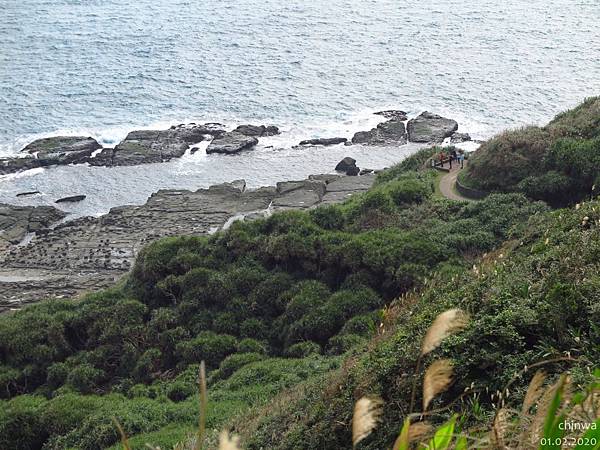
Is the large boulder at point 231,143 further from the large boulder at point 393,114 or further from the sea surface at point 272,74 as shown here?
the large boulder at point 393,114

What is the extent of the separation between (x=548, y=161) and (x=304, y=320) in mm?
11188

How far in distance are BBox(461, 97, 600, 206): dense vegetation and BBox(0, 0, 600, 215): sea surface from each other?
872 inches

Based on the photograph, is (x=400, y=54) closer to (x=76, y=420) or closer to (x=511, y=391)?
(x=76, y=420)

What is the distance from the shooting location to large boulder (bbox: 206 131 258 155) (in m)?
54.2

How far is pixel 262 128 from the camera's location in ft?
186

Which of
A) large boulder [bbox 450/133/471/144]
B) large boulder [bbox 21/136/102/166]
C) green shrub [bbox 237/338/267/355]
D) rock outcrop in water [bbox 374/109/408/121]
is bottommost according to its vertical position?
large boulder [bbox 21/136/102/166]

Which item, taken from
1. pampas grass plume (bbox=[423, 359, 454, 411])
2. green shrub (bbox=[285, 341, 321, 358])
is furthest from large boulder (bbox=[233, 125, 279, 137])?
pampas grass plume (bbox=[423, 359, 454, 411])

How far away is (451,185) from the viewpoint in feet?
98.9

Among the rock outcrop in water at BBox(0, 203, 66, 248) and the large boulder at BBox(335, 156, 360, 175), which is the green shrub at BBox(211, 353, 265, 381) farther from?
the large boulder at BBox(335, 156, 360, 175)

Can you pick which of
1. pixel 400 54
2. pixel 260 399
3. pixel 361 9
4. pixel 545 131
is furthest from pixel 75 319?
pixel 361 9

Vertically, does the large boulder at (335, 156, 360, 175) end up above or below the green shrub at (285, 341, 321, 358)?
below

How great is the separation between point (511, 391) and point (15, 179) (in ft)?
156

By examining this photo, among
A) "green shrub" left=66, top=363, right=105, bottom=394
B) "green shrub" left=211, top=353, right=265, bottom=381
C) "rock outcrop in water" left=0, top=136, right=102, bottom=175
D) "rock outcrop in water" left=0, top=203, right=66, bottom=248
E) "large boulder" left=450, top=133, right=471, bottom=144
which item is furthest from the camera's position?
"large boulder" left=450, top=133, right=471, bottom=144

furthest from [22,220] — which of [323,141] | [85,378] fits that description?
[85,378]
